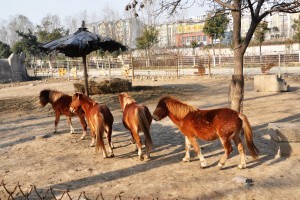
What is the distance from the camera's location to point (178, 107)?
5.97 meters

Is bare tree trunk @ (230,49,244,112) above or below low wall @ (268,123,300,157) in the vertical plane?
above

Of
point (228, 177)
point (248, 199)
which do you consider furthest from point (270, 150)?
point (248, 199)

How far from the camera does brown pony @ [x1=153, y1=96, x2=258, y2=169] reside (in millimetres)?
5461

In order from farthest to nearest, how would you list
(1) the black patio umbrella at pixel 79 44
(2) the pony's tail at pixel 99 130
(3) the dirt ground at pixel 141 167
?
(1) the black patio umbrella at pixel 79 44
(2) the pony's tail at pixel 99 130
(3) the dirt ground at pixel 141 167

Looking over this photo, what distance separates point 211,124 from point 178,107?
738 mm

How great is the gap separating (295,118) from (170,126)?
380 centimetres

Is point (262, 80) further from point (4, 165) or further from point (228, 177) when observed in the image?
point (4, 165)

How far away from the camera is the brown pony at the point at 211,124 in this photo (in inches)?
215

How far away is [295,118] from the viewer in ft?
31.0

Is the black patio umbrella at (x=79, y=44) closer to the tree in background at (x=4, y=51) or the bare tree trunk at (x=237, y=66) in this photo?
the bare tree trunk at (x=237, y=66)

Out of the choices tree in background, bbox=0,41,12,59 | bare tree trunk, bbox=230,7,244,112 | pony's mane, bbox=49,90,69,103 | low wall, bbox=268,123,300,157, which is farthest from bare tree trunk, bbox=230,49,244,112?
tree in background, bbox=0,41,12,59

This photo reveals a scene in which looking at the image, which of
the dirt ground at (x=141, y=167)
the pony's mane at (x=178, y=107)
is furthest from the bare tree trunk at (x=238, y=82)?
the pony's mane at (x=178, y=107)

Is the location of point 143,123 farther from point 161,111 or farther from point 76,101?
point 76,101

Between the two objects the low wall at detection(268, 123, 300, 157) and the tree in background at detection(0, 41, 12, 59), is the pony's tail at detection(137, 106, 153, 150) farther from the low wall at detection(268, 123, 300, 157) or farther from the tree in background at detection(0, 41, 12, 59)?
the tree in background at detection(0, 41, 12, 59)
